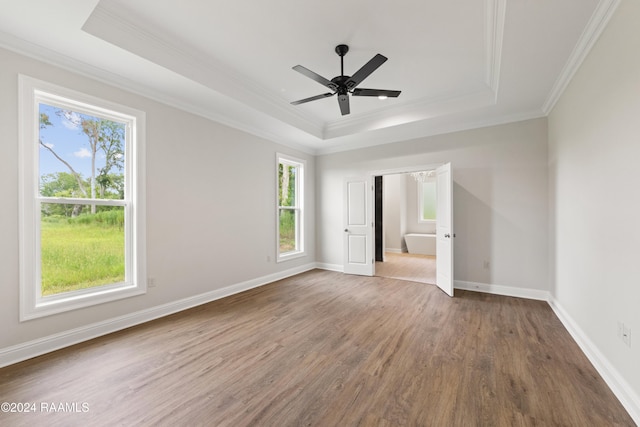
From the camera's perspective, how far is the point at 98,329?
281 centimetres

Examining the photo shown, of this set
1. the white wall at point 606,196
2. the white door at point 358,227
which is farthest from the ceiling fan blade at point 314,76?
the white door at point 358,227

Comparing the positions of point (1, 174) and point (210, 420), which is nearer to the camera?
point (210, 420)

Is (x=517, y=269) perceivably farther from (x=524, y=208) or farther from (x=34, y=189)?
(x=34, y=189)

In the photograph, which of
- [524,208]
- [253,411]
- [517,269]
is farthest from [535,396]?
[524,208]

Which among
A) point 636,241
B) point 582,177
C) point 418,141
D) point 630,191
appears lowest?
point 636,241

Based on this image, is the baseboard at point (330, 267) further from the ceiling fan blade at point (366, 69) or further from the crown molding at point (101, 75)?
the ceiling fan blade at point (366, 69)

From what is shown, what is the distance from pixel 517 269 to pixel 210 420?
Answer: 4.40m

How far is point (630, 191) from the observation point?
1799mm

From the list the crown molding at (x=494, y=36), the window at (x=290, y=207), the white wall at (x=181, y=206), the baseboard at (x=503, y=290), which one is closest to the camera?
the crown molding at (x=494, y=36)

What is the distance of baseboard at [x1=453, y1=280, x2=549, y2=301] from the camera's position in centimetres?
393

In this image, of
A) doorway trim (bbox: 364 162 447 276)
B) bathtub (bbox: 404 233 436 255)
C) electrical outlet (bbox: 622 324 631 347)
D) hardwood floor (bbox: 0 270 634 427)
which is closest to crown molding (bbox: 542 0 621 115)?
doorway trim (bbox: 364 162 447 276)

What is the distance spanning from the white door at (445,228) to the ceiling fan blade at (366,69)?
217 cm

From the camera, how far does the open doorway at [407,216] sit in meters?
8.00

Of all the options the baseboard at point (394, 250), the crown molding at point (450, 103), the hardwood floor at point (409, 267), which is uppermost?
the crown molding at point (450, 103)
